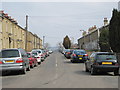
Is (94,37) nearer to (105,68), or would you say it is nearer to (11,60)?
(105,68)

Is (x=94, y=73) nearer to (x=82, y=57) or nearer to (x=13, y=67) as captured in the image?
(x=13, y=67)

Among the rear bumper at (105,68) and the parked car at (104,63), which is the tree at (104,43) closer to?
the parked car at (104,63)

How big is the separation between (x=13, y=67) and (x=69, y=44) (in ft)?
354

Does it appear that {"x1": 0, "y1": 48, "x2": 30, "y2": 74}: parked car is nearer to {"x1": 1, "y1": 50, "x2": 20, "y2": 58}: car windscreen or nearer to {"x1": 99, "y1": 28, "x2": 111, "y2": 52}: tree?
{"x1": 1, "y1": 50, "x2": 20, "y2": 58}: car windscreen

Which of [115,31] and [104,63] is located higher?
[115,31]

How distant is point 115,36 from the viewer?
75.6ft

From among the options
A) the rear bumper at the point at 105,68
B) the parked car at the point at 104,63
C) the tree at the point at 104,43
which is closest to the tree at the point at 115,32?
the tree at the point at 104,43

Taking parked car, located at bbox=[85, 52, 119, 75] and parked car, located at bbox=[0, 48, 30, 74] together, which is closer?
parked car, located at bbox=[85, 52, 119, 75]

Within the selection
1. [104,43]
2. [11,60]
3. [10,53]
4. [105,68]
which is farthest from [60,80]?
[104,43]

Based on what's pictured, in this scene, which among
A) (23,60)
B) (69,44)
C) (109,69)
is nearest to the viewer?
(109,69)

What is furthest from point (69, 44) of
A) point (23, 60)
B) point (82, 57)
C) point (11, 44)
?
point (23, 60)

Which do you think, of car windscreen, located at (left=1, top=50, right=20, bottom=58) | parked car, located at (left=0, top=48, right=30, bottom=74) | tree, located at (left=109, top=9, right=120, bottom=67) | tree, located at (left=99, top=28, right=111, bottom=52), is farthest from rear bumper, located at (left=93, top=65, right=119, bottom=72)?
tree, located at (left=99, top=28, right=111, bottom=52)

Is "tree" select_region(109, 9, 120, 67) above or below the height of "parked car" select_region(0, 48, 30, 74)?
above

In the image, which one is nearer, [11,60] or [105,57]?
[105,57]
